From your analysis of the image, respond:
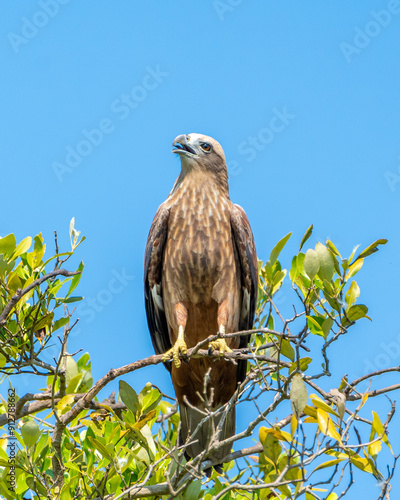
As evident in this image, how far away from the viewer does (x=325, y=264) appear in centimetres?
371

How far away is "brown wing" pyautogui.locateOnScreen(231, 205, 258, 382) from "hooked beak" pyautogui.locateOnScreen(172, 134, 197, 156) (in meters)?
0.66

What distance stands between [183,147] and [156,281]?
1129 mm

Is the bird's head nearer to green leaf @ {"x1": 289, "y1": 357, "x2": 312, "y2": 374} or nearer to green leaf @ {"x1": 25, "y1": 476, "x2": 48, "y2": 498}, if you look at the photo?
green leaf @ {"x1": 289, "y1": 357, "x2": 312, "y2": 374}

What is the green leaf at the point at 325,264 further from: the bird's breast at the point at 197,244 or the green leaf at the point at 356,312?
the bird's breast at the point at 197,244

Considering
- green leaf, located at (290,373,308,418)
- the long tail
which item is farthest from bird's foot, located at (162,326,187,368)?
green leaf, located at (290,373,308,418)

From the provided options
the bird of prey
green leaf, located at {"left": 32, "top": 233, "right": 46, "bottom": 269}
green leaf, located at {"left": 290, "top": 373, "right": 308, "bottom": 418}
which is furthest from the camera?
the bird of prey

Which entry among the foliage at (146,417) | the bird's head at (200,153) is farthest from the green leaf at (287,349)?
the bird's head at (200,153)

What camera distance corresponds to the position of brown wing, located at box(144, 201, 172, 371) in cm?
538

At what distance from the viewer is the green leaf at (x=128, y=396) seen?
363cm

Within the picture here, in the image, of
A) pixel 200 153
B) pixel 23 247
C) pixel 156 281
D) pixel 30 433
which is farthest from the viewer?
pixel 200 153

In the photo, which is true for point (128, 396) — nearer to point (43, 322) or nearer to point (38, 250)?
point (43, 322)

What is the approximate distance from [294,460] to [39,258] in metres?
1.97

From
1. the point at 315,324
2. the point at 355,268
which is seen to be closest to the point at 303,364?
the point at 315,324

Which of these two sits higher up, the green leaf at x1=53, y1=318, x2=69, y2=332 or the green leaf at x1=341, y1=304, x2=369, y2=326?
the green leaf at x1=53, y1=318, x2=69, y2=332
